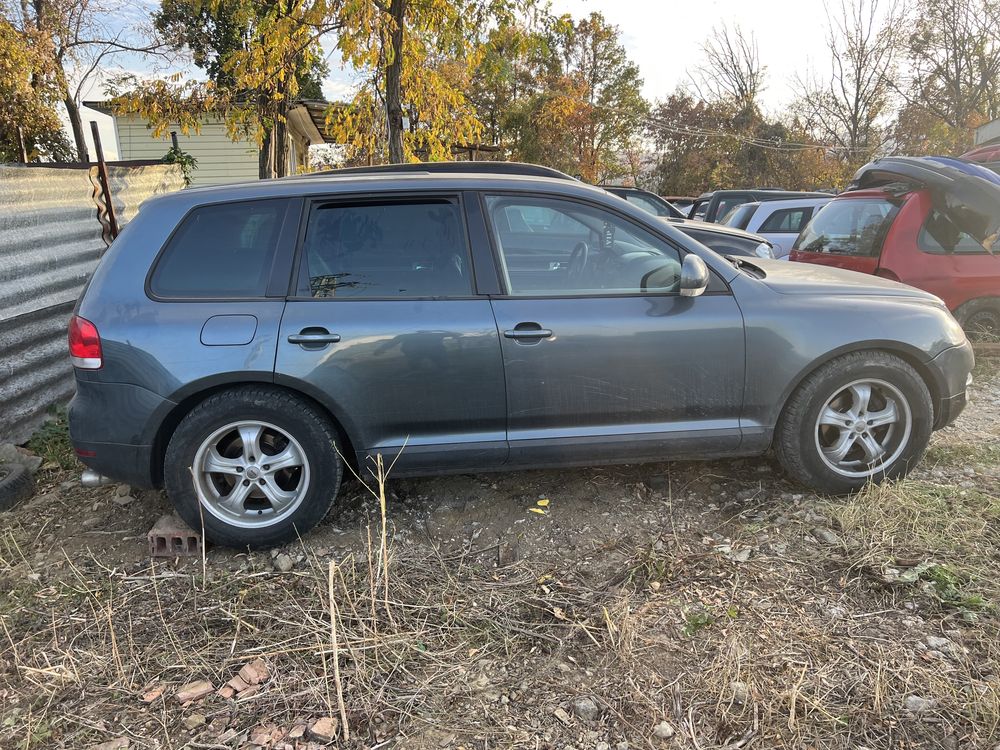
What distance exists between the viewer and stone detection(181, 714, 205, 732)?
2.14 meters

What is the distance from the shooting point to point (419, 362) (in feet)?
9.99

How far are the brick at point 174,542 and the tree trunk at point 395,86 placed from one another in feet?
16.2

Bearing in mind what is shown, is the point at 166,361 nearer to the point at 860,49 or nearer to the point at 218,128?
the point at 218,128

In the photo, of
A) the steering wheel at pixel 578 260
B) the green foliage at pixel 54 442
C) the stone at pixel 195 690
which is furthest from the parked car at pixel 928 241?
the green foliage at pixel 54 442

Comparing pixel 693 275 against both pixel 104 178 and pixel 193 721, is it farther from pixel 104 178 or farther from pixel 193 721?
pixel 104 178

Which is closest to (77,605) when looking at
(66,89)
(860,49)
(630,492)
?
(630,492)

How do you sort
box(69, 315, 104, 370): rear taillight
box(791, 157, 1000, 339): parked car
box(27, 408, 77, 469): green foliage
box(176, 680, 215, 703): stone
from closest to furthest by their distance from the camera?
box(176, 680, 215, 703): stone → box(69, 315, 104, 370): rear taillight → box(27, 408, 77, 469): green foliage → box(791, 157, 1000, 339): parked car

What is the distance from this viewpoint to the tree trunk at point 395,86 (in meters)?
6.41

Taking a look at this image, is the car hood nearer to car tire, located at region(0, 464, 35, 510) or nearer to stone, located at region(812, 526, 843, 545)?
stone, located at region(812, 526, 843, 545)

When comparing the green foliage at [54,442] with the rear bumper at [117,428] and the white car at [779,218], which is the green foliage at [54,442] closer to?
the rear bumper at [117,428]

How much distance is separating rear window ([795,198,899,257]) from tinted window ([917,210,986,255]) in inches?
11.2

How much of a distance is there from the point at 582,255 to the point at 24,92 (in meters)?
17.9

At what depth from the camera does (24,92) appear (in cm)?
1531

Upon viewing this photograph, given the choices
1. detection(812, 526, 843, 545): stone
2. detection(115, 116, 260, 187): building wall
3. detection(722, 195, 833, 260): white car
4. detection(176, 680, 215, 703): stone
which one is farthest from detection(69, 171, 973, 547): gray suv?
detection(115, 116, 260, 187): building wall
